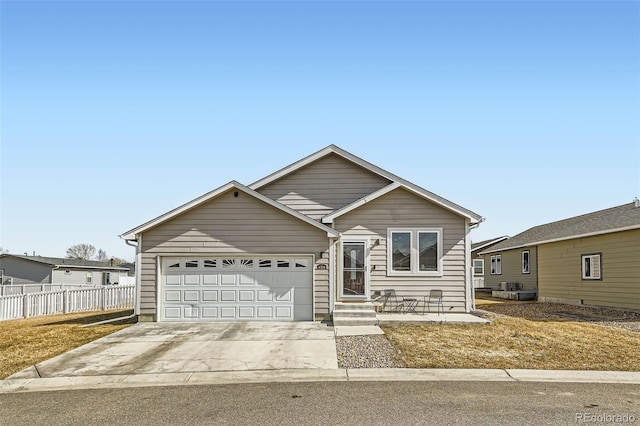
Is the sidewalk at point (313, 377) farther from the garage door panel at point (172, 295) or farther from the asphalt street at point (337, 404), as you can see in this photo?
the garage door panel at point (172, 295)

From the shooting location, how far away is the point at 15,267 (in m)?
41.3

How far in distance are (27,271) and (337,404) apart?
1599 inches

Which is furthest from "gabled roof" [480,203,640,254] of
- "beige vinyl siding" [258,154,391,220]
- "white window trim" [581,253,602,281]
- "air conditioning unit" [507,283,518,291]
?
"beige vinyl siding" [258,154,391,220]

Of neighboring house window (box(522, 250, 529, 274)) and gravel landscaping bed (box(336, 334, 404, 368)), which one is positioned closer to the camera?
gravel landscaping bed (box(336, 334, 404, 368))

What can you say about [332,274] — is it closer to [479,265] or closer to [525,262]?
[525,262]

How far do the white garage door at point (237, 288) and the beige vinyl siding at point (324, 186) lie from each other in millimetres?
3246

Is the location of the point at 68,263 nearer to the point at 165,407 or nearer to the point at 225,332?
the point at 225,332

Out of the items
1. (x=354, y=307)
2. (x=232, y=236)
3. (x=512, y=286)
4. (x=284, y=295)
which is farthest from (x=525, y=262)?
(x=232, y=236)

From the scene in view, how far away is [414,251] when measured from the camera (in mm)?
17359

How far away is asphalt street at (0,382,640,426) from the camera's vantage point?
689 cm

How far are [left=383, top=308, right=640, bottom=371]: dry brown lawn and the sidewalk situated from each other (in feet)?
1.55

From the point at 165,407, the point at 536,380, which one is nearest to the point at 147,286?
A: the point at 165,407

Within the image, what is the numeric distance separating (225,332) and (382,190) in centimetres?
685

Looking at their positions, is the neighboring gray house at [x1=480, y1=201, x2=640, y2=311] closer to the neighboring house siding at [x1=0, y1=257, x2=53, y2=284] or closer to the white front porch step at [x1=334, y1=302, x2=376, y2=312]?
the white front porch step at [x1=334, y1=302, x2=376, y2=312]
